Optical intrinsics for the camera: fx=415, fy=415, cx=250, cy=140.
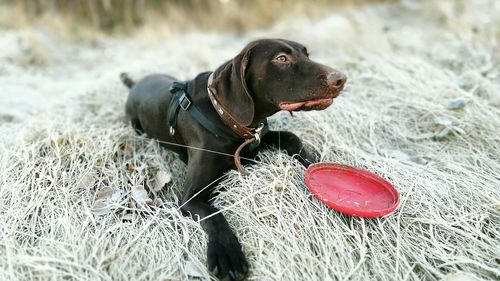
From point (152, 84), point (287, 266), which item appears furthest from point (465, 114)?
point (152, 84)

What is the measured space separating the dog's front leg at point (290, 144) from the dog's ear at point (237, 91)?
0.47 meters

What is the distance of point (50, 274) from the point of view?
187 centimetres

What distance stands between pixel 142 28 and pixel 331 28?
3078 millimetres

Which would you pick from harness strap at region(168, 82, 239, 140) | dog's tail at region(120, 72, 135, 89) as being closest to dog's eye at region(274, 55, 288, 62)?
harness strap at region(168, 82, 239, 140)

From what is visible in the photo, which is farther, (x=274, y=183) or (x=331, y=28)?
(x=331, y=28)

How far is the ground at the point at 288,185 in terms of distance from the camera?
1.97 metres

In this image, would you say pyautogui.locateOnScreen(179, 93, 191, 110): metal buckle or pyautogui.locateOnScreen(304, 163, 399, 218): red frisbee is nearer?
pyautogui.locateOnScreen(304, 163, 399, 218): red frisbee

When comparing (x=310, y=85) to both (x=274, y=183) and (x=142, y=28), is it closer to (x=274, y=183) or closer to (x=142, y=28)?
(x=274, y=183)

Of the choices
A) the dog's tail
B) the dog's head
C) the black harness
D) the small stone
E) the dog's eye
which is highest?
the dog's eye

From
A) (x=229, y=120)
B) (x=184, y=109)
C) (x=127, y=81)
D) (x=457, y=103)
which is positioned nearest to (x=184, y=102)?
(x=184, y=109)

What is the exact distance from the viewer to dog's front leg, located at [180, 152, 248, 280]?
1.94m

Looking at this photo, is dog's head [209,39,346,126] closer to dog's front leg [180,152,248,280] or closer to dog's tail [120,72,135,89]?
dog's front leg [180,152,248,280]

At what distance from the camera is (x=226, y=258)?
196cm

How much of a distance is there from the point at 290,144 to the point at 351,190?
0.54 metres
